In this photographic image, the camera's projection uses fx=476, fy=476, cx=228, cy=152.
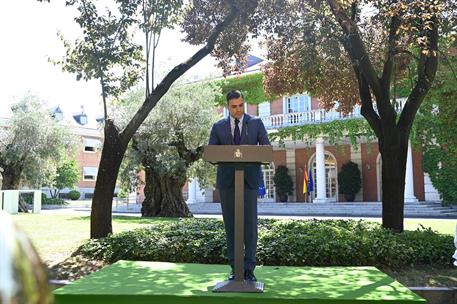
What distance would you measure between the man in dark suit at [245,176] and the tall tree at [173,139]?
15642 mm

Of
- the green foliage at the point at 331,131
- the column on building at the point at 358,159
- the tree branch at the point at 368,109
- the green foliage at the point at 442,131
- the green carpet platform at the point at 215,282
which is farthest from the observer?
the column on building at the point at 358,159

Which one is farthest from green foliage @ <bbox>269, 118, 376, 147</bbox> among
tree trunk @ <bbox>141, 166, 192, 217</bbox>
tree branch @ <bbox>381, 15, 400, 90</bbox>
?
tree branch @ <bbox>381, 15, 400, 90</bbox>

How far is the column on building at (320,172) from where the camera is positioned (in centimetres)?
2923

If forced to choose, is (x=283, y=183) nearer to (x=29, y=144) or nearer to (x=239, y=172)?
(x=29, y=144)

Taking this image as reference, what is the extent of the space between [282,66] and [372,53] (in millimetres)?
2230

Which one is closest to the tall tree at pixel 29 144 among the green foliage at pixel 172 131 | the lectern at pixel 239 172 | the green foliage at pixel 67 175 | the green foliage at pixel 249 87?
the green foliage at pixel 172 131

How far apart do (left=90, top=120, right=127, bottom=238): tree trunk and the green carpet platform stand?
7.73 feet

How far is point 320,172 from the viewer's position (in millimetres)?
29469

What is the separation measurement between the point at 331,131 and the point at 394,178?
18167 millimetres

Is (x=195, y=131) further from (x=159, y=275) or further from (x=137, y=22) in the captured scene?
(x=159, y=275)

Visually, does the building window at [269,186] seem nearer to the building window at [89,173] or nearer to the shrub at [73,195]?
the shrub at [73,195]

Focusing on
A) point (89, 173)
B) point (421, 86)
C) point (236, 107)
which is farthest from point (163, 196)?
point (89, 173)

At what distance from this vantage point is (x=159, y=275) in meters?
5.75

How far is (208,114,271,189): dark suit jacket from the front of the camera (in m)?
5.09
